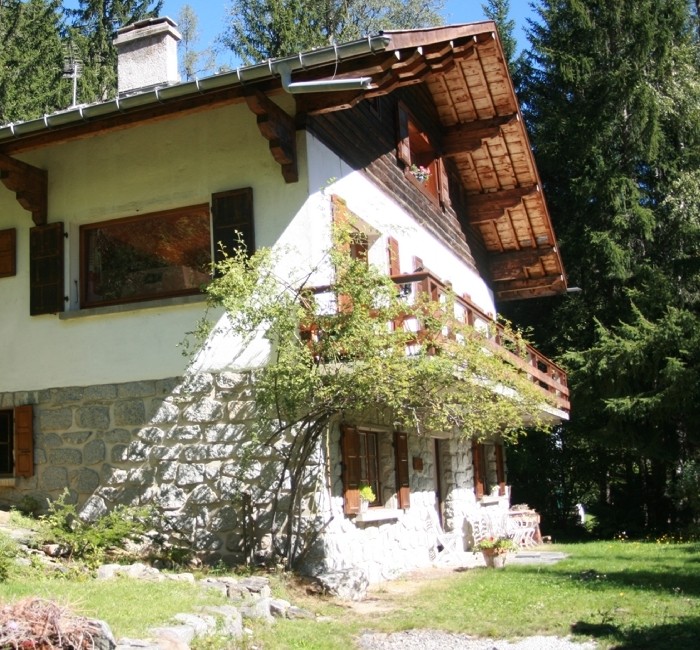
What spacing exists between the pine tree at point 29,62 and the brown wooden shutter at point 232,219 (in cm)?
1300

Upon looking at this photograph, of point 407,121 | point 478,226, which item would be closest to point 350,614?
point 407,121

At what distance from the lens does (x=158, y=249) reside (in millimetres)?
10508

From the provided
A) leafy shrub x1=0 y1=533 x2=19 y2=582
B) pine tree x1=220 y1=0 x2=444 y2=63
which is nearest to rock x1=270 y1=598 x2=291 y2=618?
leafy shrub x1=0 y1=533 x2=19 y2=582

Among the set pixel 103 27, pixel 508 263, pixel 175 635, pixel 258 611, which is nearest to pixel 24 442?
pixel 258 611

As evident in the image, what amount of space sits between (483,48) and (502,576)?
7.39 meters

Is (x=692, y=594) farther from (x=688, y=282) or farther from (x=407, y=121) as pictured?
(x=688, y=282)

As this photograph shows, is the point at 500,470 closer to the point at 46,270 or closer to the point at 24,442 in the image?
the point at 24,442

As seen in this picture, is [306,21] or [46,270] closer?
[46,270]

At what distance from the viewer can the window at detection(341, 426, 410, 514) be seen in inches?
404

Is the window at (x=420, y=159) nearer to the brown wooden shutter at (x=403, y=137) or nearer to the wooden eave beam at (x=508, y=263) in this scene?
the brown wooden shutter at (x=403, y=137)

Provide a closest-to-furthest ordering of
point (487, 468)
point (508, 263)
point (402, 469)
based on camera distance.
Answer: point (402, 469)
point (487, 468)
point (508, 263)

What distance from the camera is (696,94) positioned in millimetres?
22047

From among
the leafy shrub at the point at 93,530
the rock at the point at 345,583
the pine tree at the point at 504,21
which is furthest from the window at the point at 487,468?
the pine tree at the point at 504,21

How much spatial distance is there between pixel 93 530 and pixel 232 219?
3596 mm
